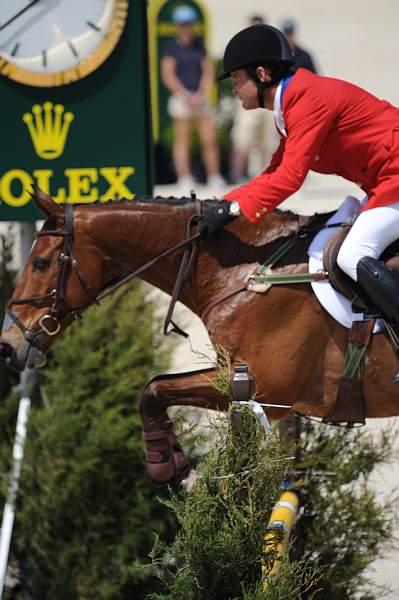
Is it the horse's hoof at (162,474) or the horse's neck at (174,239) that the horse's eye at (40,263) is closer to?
the horse's neck at (174,239)

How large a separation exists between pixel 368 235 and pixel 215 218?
0.59m

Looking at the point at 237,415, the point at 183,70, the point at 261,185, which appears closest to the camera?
the point at 237,415

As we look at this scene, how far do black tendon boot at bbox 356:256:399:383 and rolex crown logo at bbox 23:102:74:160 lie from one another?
2.21 meters

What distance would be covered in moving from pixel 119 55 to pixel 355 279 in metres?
2.29

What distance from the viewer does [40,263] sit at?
4.51m

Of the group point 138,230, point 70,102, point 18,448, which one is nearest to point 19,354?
point 138,230

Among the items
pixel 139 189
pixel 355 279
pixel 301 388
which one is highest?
pixel 139 189

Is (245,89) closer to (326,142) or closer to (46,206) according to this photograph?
(326,142)

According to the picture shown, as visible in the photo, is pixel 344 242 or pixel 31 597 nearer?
pixel 344 242

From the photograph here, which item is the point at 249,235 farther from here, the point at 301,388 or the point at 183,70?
the point at 183,70

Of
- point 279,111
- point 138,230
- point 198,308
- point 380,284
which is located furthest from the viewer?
point 198,308

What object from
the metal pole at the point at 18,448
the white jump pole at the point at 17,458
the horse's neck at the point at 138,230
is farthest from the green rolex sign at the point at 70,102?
the horse's neck at the point at 138,230

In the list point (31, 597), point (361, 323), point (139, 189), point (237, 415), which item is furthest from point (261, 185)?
point (31, 597)

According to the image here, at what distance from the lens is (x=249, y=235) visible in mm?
4559
